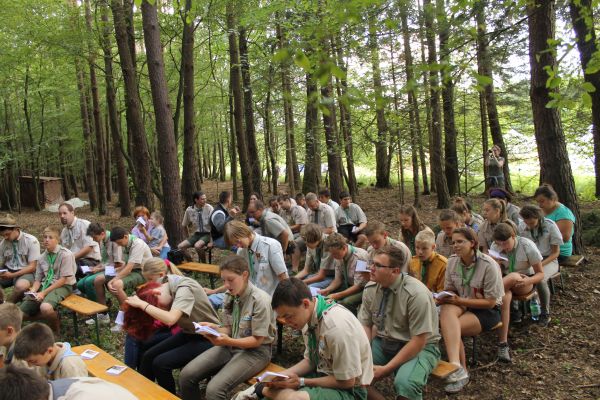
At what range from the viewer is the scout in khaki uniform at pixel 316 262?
16.9 ft

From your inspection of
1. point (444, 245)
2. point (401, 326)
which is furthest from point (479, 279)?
point (444, 245)

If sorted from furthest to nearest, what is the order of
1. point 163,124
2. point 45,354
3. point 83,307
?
point 163,124 → point 83,307 → point 45,354

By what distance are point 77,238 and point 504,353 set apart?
236 inches

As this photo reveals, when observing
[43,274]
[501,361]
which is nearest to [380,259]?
[501,361]

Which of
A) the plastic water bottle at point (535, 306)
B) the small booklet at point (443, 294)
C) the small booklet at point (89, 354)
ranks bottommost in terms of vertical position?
the plastic water bottle at point (535, 306)

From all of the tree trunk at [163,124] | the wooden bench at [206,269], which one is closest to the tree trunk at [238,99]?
the tree trunk at [163,124]

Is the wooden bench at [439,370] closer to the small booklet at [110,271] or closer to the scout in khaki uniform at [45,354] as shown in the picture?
the scout in khaki uniform at [45,354]

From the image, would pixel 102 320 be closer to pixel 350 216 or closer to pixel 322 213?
pixel 322 213

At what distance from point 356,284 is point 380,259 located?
145 cm

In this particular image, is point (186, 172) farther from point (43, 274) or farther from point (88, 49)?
point (43, 274)

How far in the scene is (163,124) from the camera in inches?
311

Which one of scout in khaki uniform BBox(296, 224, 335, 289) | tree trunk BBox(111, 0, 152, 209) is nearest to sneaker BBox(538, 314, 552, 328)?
scout in khaki uniform BBox(296, 224, 335, 289)

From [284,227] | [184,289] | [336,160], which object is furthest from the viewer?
[336,160]

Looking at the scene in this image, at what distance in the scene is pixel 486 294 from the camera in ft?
12.8
